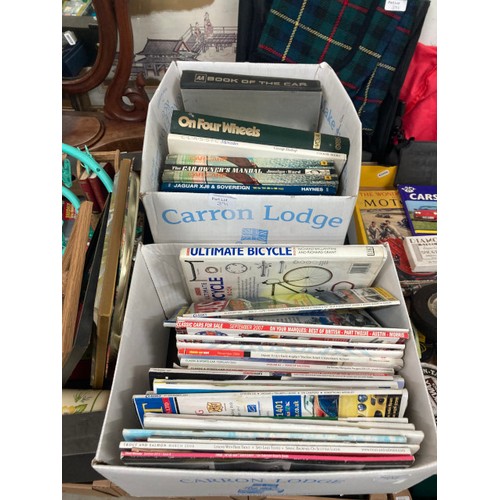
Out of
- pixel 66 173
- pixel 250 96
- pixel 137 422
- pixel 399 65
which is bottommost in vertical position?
pixel 137 422

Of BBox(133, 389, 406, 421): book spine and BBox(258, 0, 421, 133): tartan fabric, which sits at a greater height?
BBox(258, 0, 421, 133): tartan fabric

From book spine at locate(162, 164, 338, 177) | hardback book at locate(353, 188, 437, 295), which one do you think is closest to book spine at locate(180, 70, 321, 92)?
book spine at locate(162, 164, 338, 177)

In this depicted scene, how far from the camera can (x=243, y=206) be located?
2.75 ft

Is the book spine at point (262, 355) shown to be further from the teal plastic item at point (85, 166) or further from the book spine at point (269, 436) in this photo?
the teal plastic item at point (85, 166)

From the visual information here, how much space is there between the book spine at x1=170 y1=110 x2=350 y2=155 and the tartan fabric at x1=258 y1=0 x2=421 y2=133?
45 cm

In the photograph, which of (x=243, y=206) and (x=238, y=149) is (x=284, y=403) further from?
(x=238, y=149)

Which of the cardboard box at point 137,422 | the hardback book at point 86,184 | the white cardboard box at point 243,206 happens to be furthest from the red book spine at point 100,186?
the cardboard box at point 137,422

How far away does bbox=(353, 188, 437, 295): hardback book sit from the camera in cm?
111

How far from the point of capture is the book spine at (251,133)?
2.92ft

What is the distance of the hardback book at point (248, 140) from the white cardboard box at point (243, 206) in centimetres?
5

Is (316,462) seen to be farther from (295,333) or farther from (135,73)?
(135,73)

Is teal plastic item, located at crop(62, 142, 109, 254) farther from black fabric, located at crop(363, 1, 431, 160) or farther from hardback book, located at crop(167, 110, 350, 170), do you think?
black fabric, located at crop(363, 1, 431, 160)

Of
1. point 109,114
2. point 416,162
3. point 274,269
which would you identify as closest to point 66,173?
point 109,114

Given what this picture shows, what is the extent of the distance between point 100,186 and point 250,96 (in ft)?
1.56
